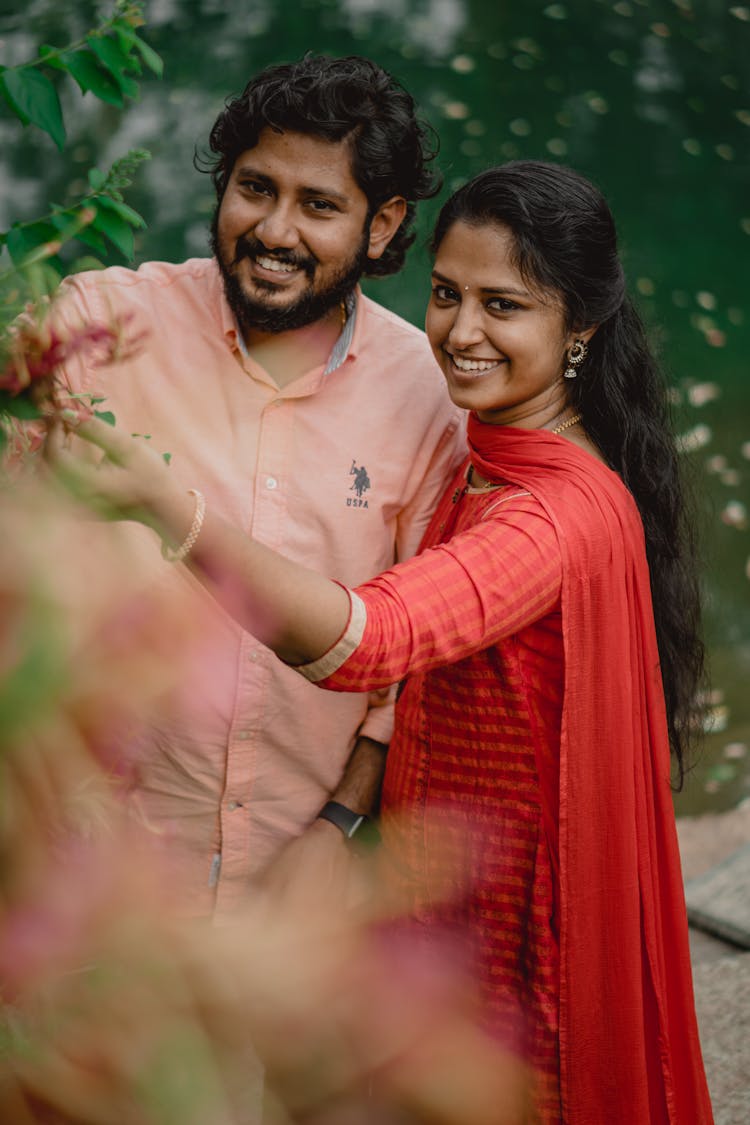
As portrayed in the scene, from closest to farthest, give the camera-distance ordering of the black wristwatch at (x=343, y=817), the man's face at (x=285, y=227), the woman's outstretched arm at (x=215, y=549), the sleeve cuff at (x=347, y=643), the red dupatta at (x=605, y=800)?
the woman's outstretched arm at (x=215, y=549)
the sleeve cuff at (x=347, y=643)
the red dupatta at (x=605, y=800)
the man's face at (x=285, y=227)
the black wristwatch at (x=343, y=817)

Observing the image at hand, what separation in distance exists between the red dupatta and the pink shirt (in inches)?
12.8

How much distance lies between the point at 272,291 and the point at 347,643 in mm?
777

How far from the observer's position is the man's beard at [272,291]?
187 centimetres

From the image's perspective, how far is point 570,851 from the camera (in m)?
1.64

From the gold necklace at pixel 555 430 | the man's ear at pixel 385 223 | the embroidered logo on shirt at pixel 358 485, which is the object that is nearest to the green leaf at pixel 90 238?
the gold necklace at pixel 555 430

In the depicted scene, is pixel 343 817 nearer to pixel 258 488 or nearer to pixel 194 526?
pixel 258 488

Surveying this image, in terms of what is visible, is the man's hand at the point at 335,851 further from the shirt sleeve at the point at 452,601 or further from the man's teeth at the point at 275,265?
the man's teeth at the point at 275,265

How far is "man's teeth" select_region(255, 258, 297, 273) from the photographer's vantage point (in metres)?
1.87

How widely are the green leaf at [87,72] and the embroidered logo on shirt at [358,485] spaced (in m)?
1.06

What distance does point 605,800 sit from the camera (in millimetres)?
1657

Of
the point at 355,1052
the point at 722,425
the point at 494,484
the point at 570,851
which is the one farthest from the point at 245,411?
the point at 722,425

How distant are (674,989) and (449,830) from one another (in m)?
0.43

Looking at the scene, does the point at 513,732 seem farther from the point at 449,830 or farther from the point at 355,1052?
the point at 355,1052

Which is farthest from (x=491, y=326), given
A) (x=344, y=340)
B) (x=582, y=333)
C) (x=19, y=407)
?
(x=19, y=407)
